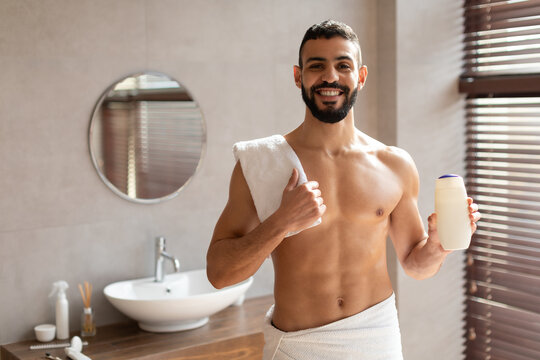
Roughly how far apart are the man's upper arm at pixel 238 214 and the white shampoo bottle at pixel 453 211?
54 cm

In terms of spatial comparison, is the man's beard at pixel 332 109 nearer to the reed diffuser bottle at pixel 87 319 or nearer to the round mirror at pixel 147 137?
the round mirror at pixel 147 137

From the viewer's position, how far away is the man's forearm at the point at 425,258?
2.00 metres

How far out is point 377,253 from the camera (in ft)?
6.78

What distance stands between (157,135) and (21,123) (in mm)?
577

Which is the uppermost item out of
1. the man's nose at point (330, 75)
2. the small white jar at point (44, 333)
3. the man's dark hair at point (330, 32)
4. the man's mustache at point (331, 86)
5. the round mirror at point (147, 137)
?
the man's dark hair at point (330, 32)

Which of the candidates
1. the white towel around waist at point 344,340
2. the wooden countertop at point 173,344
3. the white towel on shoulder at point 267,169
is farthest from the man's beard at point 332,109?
the wooden countertop at point 173,344

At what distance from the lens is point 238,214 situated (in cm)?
198

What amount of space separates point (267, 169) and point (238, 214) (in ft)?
0.52

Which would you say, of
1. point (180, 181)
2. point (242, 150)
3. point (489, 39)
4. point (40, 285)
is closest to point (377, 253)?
point (242, 150)

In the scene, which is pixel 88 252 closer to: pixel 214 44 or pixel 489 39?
pixel 214 44

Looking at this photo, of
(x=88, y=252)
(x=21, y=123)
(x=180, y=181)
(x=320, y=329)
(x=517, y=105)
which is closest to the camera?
(x=320, y=329)

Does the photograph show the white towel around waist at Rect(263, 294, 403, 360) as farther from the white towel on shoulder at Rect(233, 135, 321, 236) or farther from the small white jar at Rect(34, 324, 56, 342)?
the small white jar at Rect(34, 324, 56, 342)

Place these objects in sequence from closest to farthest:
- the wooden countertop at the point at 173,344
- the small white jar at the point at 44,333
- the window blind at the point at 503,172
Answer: the wooden countertop at the point at 173,344, the small white jar at the point at 44,333, the window blind at the point at 503,172

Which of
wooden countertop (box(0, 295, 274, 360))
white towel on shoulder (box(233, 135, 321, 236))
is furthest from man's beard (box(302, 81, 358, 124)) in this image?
wooden countertop (box(0, 295, 274, 360))
